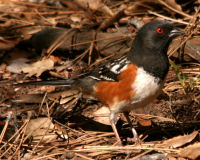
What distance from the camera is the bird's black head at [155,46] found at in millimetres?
2717

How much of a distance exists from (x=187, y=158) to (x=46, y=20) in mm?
2858

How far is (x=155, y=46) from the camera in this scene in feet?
9.08

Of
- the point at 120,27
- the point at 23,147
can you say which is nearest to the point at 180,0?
the point at 120,27

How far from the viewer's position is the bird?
2688mm

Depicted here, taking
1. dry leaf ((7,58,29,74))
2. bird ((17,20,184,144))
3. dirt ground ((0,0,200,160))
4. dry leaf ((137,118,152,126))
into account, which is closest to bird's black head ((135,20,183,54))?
bird ((17,20,184,144))

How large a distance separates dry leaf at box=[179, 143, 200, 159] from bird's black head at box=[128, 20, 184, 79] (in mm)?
596

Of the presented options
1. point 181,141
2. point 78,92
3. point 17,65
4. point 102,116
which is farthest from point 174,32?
point 17,65

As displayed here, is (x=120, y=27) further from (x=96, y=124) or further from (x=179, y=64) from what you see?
(x=96, y=124)

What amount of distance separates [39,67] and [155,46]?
1.52 metres

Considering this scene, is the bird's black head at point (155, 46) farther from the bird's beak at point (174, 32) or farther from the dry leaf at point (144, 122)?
the dry leaf at point (144, 122)

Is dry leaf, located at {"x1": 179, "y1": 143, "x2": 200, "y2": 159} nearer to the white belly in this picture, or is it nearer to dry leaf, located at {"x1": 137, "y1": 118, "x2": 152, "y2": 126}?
the white belly

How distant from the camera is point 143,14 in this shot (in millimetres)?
4543

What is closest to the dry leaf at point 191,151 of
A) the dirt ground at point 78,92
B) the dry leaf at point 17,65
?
the dirt ground at point 78,92

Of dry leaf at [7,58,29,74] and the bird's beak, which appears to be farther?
dry leaf at [7,58,29,74]
